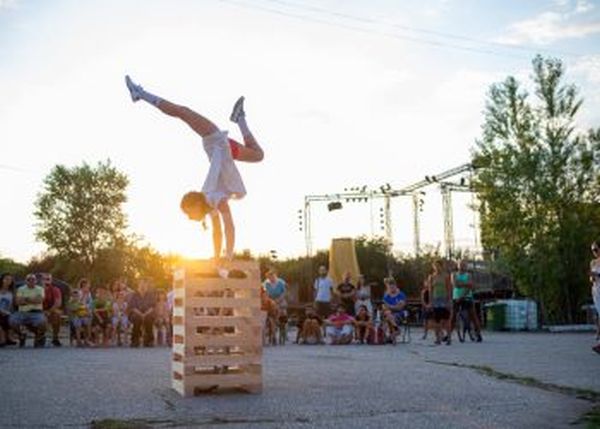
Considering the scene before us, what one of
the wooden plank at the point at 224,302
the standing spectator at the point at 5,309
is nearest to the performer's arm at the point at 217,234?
the wooden plank at the point at 224,302

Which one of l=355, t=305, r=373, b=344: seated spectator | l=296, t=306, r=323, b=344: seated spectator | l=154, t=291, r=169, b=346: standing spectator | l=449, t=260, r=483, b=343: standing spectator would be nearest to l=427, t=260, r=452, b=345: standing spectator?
l=449, t=260, r=483, b=343: standing spectator

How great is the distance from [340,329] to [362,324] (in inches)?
23.7

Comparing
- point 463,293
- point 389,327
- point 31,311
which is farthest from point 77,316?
point 463,293

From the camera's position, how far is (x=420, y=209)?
122ft

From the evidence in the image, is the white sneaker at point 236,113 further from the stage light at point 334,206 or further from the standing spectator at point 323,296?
the stage light at point 334,206

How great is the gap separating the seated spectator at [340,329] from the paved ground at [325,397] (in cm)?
747

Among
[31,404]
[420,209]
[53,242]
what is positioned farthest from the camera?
[53,242]

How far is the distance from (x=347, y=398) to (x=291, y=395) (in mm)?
568

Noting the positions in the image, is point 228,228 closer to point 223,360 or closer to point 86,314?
point 223,360

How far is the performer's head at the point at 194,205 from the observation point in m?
6.53

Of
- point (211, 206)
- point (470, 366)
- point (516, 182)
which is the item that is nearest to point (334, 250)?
point (516, 182)

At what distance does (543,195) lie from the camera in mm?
26312

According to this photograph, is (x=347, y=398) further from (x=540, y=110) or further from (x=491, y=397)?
(x=540, y=110)

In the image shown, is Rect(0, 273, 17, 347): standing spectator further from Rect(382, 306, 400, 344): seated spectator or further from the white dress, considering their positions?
the white dress
